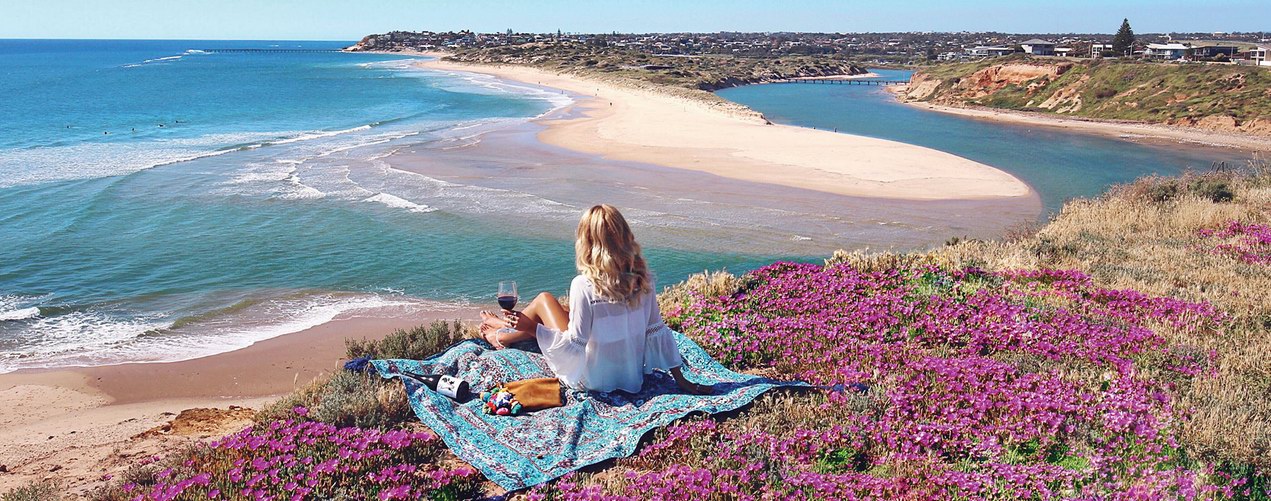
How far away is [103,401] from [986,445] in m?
9.03

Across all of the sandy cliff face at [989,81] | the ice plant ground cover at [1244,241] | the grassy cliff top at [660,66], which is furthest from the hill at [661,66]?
the ice plant ground cover at [1244,241]

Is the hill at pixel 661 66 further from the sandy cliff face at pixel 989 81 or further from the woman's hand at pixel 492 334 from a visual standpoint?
the woman's hand at pixel 492 334

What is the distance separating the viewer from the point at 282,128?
3991 cm

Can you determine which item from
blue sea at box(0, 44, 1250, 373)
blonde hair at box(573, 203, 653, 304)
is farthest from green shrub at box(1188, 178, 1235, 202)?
blonde hair at box(573, 203, 653, 304)

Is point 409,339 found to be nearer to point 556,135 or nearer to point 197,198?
point 197,198

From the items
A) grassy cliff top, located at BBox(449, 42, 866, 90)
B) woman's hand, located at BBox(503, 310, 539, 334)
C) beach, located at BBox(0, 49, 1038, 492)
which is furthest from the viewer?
grassy cliff top, located at BBox(449, 42, 866, 90)

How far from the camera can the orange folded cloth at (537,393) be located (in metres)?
5.63

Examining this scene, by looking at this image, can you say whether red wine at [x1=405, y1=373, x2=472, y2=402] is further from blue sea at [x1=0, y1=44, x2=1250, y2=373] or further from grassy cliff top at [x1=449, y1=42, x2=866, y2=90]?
grassy cliff top at [x1=449, y1=42, x2=866, y2=90]

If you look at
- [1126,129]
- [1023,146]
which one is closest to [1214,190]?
[1023,146]

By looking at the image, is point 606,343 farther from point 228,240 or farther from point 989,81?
point 989,81

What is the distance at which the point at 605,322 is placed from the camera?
A: 546 cm

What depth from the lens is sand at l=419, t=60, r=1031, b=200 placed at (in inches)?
987

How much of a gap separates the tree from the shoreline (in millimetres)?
29249

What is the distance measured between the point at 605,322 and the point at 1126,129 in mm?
49594
